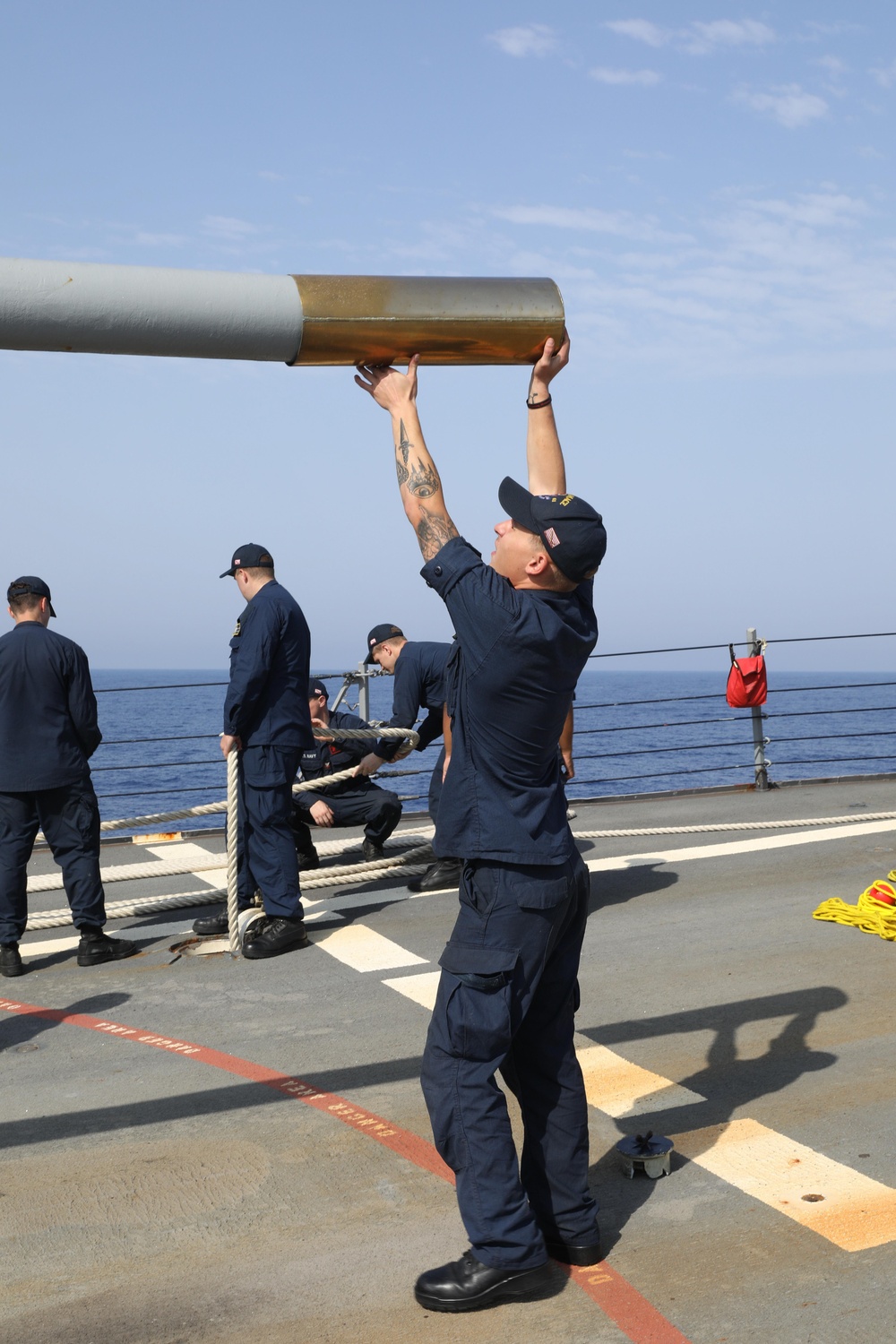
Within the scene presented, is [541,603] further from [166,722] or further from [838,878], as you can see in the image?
[166,722]

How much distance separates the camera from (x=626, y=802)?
11.3m

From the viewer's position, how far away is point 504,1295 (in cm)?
303

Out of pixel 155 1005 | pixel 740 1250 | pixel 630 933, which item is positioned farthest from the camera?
pixel 630 933

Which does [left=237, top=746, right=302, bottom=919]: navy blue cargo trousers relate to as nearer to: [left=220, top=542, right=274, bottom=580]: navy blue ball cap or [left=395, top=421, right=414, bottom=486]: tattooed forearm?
[left=220, top=542, right=274, bottom=580]: navy blue ball cap

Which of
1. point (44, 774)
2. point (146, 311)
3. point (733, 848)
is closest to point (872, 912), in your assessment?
point (733, 848)

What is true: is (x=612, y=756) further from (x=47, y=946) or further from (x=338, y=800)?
(x=47, y=946)

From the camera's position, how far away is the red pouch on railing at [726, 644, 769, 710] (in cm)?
1173

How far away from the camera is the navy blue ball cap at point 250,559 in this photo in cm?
686

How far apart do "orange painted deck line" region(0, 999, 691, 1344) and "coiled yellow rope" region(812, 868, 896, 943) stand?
10.6 ft

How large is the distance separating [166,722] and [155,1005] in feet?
316

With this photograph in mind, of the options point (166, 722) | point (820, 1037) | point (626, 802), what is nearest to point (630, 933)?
point (820, 1037)

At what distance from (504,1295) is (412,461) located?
209cm

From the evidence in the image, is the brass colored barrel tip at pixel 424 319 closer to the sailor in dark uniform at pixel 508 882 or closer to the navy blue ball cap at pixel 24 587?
the sailor in dark uniform at pixel 508 882

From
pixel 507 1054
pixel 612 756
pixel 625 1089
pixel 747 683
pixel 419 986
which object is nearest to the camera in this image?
pixel 507 1054
